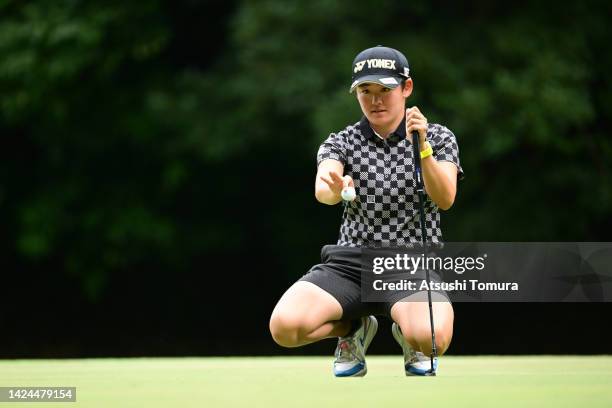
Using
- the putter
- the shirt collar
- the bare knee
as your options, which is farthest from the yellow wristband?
the bare knee

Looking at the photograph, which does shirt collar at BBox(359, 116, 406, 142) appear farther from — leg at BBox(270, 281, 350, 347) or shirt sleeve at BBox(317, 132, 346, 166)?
leg at BBox(270, 281, 350, 347)

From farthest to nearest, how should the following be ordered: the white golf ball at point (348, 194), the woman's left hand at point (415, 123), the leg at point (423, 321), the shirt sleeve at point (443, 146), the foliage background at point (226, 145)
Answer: the foliage background at point (226, 145) < the shirt sleeve at point (443, 146) < the leg at point (423, 321) < the woman's left hand at point (415, 123) < the white golf ball at point (348, 194)

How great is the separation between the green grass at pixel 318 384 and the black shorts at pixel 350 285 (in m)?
0.33

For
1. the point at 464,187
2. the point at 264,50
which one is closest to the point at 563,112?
the point at 464,187

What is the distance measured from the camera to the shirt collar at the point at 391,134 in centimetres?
508

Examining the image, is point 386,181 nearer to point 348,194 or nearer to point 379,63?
point 379,63

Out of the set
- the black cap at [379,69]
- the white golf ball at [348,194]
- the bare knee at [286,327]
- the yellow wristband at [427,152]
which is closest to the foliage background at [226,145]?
the black cap at [379,69]

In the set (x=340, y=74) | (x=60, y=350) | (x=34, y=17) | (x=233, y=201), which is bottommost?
(x=60, y=350)

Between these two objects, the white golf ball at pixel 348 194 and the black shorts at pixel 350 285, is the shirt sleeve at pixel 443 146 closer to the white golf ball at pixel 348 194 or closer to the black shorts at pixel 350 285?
the black shorts at pixel 350 285

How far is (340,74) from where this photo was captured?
43.3ft

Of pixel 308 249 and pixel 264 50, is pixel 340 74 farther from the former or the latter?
pixel 308 249

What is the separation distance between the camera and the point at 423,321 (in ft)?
16.0

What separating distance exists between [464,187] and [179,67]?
4.68 m

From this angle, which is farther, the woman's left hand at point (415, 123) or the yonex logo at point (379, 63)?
the yonex logo at point (379, 63)
